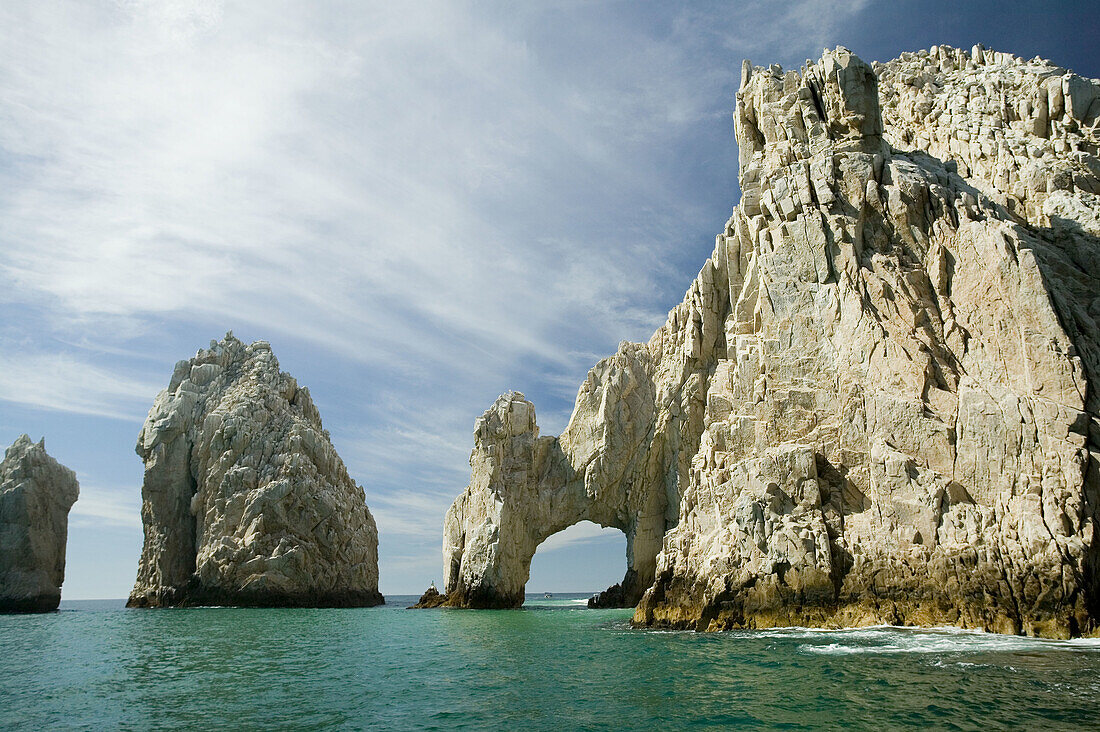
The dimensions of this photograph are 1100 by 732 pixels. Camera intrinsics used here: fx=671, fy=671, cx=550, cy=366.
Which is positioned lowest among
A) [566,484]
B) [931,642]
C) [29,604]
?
[29,604]

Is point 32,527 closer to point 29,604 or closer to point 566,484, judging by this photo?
point 29,604

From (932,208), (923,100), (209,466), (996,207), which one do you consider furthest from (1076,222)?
(209,466)

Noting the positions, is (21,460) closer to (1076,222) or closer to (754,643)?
(754,643)

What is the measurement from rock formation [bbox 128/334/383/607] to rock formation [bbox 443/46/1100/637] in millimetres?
37812

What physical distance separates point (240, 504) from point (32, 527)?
20151mm

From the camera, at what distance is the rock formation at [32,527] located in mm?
61562

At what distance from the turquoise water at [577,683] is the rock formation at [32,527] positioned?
137 ft

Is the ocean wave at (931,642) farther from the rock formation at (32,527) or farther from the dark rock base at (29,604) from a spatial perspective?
→ the rock formation at (32,527)

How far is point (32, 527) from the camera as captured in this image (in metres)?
63.2

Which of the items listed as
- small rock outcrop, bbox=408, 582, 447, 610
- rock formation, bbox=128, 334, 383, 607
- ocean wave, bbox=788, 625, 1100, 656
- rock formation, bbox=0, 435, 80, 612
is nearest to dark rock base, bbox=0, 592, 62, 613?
Result: rock formation, bbox=0, 435, 80, 612

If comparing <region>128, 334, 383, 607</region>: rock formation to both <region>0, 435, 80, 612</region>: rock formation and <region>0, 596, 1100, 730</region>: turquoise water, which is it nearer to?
<region>0, 435, 80, 612</region>: rock formation

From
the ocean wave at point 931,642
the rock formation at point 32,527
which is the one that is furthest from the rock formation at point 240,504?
the ocean wave at point 931,642

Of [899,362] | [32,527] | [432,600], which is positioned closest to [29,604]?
[32,527]

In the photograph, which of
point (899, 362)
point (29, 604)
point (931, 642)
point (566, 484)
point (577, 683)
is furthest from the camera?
point (29, 604)
